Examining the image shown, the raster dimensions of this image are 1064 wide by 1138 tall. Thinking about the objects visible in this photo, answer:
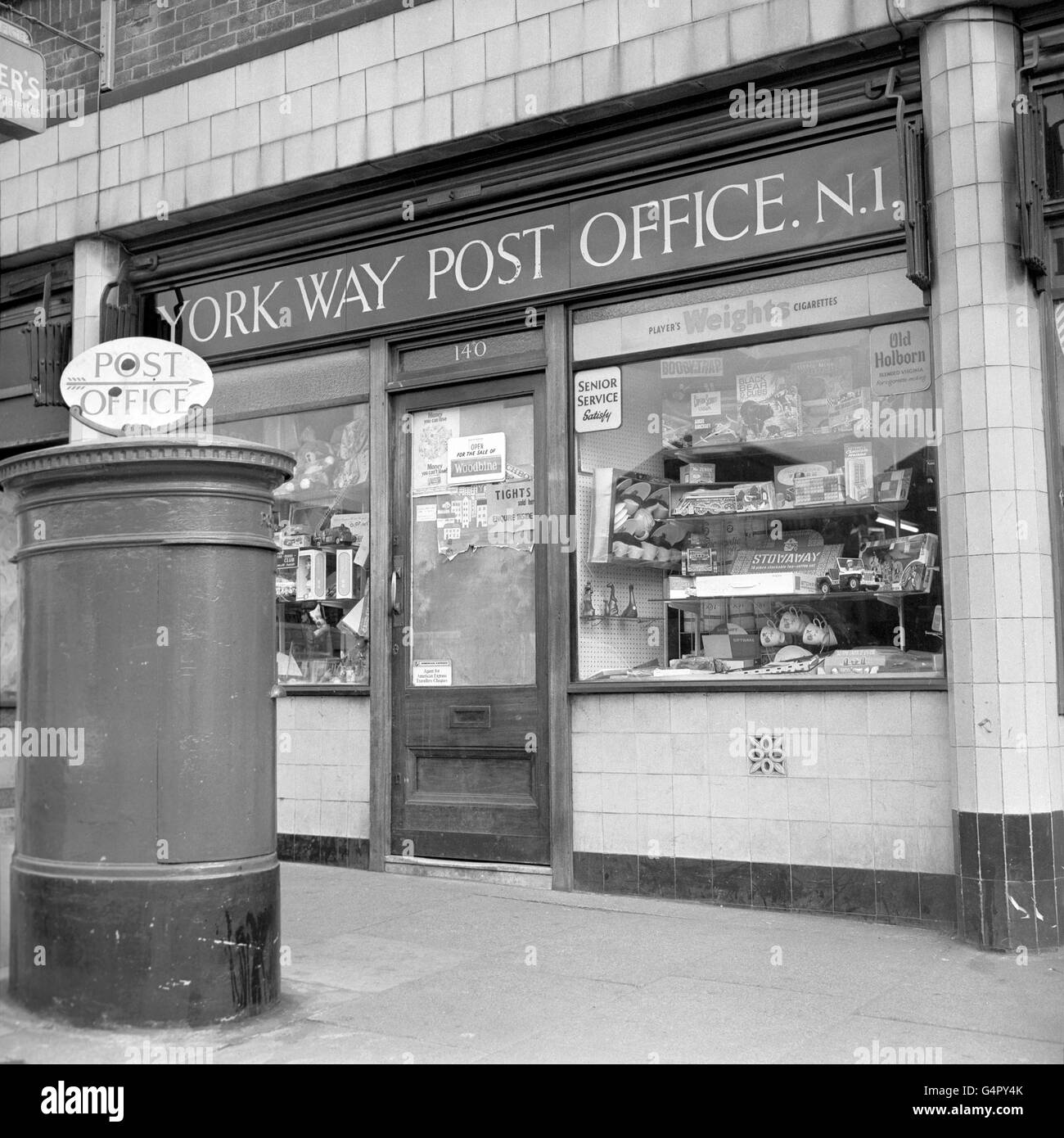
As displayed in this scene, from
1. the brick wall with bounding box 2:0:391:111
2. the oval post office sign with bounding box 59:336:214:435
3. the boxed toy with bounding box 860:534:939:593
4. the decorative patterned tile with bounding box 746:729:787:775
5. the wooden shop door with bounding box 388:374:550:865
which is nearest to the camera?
the oval post office sign with bounding box 59:336:214:435

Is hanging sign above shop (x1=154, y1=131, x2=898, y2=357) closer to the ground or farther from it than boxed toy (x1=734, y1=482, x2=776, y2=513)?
farther from it

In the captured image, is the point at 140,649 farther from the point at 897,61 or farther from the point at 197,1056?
the point at 897,61

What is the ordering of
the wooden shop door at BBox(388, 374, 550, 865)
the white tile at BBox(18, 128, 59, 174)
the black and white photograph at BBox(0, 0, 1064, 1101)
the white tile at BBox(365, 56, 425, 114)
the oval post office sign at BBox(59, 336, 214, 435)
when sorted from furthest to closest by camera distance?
the white tile at BBox(18, 128, 59, 174)
the white tile at BBox(365, 56, 425, 114)
the wooden shop door at BBox(388, 374, 550, 865)
the oval post office sign at BBox(59, 336, 214, 435)
the black and white photograph at BBox(0, 0, 1064, 1101)

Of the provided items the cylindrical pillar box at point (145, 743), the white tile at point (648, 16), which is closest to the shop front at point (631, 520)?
the white tile at point (648, 16)

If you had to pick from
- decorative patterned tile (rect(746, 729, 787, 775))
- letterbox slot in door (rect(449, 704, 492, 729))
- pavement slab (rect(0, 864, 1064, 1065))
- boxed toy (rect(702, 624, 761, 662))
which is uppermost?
boxed toy (rect(702, 624, 761, 662))

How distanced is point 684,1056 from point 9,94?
8130 mm

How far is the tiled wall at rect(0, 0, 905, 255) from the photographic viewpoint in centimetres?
733

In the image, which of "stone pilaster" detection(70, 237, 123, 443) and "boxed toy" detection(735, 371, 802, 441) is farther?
"stone pilaster" detection(70, 237, 123, 443)

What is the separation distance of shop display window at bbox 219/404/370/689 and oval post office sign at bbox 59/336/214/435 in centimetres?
279

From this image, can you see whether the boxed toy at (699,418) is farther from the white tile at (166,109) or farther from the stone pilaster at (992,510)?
the white tile at (166,109)

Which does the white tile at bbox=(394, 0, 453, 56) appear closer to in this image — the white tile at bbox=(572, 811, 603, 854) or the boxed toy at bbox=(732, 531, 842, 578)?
the boxed toy at bbox=(732, 531, 842, 578)

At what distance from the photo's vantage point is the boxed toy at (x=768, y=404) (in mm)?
7395

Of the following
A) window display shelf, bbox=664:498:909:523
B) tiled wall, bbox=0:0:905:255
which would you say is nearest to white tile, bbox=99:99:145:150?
tiled wall, bbox=0:0:905:255
